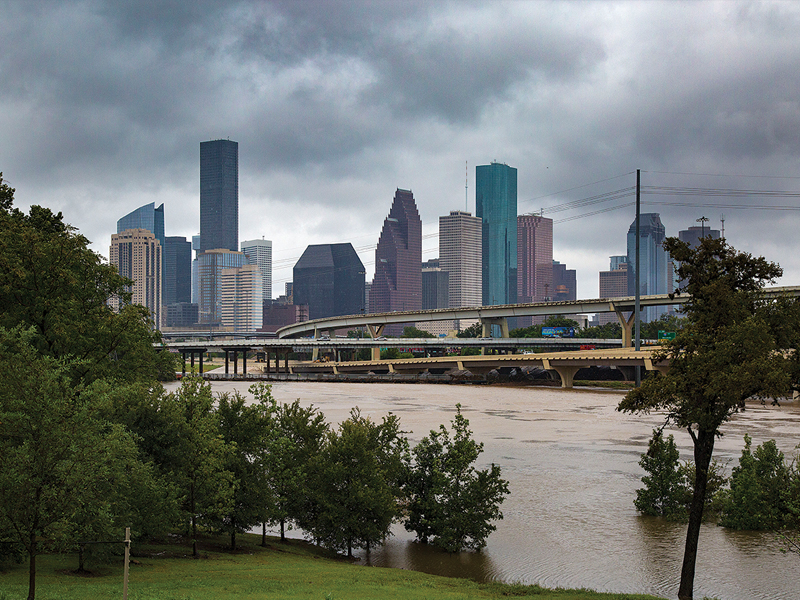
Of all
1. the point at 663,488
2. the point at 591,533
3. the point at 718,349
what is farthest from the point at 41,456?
the point at 663,488

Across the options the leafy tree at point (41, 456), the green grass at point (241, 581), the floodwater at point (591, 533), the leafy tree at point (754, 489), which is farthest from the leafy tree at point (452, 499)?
the leafy tree at point (41, 456)

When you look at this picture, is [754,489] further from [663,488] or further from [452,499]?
[452,499]

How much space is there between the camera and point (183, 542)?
32344mm

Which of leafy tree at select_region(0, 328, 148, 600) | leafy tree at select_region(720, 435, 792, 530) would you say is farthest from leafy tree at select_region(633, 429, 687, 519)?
leafy tree at select_region(0, 328, 148, 600)

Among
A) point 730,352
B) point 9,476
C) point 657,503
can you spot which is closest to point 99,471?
point 9,476

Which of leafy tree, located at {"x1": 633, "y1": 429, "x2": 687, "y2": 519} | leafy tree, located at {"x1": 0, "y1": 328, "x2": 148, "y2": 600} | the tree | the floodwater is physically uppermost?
the tree

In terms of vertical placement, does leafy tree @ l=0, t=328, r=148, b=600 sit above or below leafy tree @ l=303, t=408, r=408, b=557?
above

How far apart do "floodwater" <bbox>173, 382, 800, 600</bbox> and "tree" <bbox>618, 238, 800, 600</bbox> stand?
18.7ft

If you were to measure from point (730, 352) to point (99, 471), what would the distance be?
19074mm

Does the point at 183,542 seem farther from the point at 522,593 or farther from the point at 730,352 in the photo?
the point at 730,352

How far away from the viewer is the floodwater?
29.6 meters

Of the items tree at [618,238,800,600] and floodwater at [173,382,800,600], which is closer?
tree at [618,238,800,600]

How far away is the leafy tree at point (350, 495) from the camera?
105 ft

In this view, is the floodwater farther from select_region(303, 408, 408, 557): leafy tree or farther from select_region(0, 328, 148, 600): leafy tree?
select_region(0, 328, 148, 600): leafy tree
